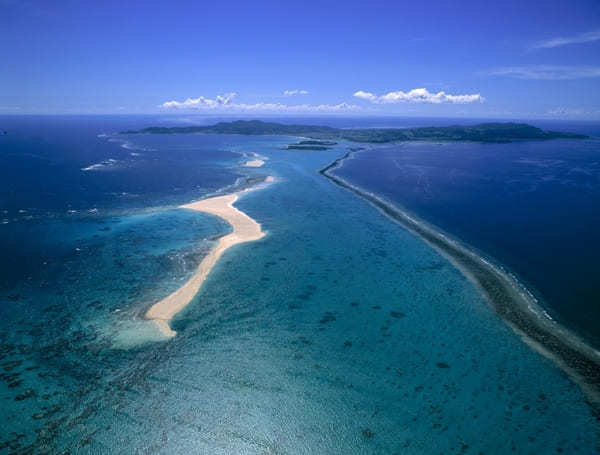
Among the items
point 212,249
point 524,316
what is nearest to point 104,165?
point 212,249

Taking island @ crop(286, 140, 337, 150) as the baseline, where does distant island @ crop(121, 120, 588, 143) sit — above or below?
above

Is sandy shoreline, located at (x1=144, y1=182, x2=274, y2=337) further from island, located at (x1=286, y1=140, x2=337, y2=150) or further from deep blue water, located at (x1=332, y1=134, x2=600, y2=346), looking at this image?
island, located at (x1=286, y1=140, x2=337, y2=150)

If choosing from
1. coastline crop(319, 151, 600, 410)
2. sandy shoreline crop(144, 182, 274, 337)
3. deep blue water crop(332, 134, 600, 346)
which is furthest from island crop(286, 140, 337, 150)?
coastline crop(319, 151, 600, 410)

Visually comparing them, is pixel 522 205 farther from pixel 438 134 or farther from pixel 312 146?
pixel 438 134

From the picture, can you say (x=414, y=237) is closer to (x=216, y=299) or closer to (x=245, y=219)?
(x=245, y=219)

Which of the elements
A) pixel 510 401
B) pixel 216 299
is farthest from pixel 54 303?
pixel 510 401
